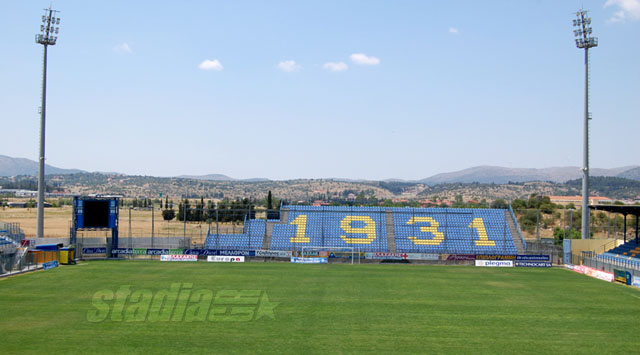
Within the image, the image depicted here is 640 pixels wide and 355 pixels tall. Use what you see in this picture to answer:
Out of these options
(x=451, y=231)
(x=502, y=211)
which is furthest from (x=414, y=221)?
(x=502, y=211)

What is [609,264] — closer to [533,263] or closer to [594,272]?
[594,272]

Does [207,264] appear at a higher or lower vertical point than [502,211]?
lower

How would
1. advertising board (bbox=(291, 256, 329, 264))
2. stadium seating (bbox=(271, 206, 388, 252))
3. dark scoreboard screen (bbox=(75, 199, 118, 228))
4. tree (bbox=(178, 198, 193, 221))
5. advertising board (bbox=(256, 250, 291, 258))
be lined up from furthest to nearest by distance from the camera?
stadium seating (bbox=(271, 206, 388, 252)), tree (bbox=(178, 198, 193, 221)), advertising board (bbox=(256, 250, 291, 258)), advertising board (bbox=(291, 256, 329, 264)), dark scoreboard screen (bbox=(75, 199, 118, 228))

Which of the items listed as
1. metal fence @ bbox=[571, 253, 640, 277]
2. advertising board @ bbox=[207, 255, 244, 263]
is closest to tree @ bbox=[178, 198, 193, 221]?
advertising board @ bbox=[207, 255, 244, 263]

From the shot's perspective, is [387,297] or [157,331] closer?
[157,331]

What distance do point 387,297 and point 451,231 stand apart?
28.5m

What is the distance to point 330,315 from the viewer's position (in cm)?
2181

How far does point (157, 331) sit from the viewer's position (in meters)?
18.8

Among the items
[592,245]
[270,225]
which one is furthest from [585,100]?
[270,225]

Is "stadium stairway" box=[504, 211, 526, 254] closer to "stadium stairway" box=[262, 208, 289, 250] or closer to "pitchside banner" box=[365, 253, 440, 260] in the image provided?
"pitchside banner" box=[365, 253, 440, 260]

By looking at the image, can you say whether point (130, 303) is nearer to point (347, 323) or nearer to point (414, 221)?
point (347, 323)

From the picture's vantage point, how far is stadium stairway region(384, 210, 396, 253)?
167 feet

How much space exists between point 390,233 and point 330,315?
3191 centimetres

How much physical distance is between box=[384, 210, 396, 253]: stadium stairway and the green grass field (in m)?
15.5
